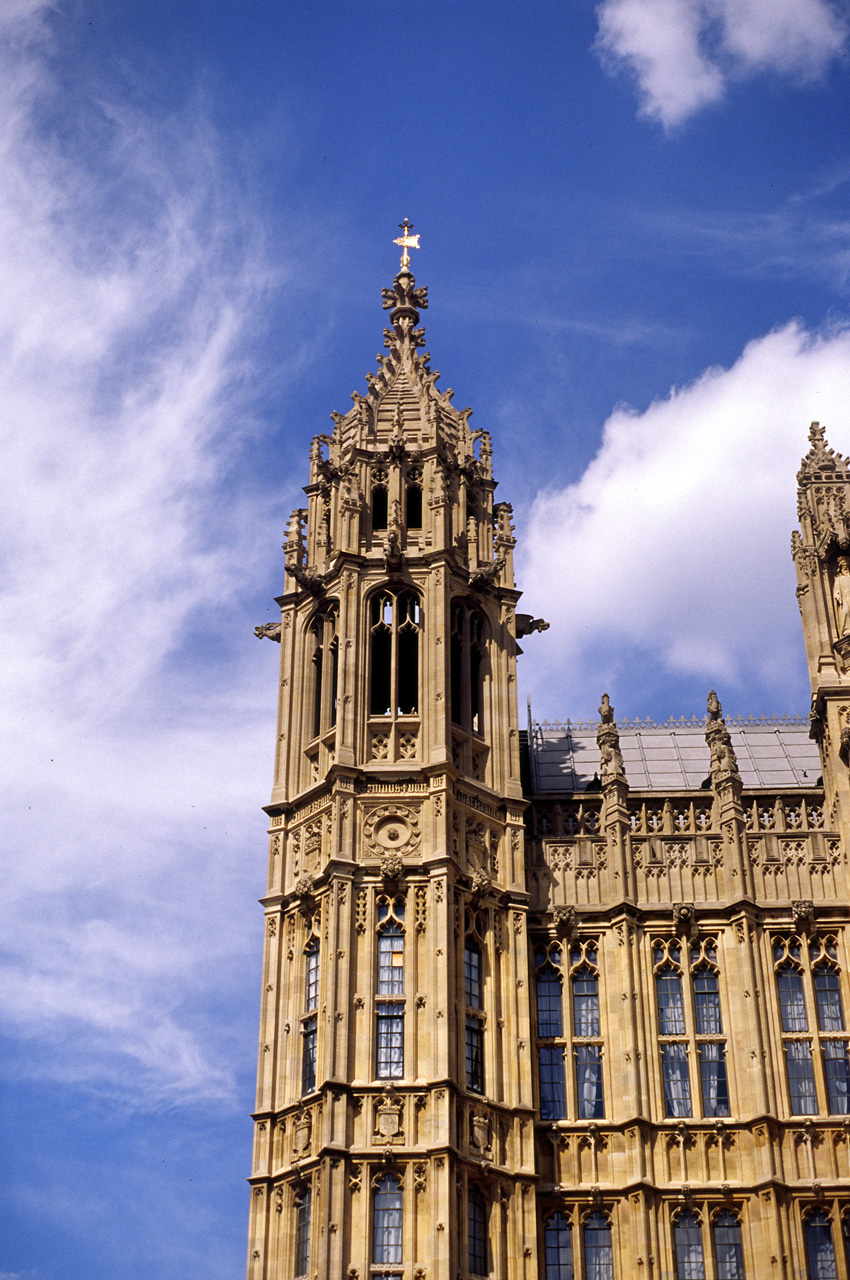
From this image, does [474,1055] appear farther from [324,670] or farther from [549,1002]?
[324,670]

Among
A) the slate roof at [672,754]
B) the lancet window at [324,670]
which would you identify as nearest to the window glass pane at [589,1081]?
the slate roof at [672,754]

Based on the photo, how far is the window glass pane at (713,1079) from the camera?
42.5 m

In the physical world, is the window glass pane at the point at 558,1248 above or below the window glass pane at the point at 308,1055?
below

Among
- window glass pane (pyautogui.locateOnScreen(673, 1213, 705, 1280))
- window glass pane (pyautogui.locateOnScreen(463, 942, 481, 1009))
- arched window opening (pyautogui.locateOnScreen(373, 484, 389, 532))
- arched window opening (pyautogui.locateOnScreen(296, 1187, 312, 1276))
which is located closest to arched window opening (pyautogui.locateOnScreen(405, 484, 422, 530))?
→ arched window opening (pyautogui.locateOnScreen(373, 484, 389, 532))

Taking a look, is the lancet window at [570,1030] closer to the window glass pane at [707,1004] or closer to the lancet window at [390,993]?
the window glass pane at [707,1004]

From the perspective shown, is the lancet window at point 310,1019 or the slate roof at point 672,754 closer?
the lancet window at point 310,1019

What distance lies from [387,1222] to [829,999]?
39.4ft

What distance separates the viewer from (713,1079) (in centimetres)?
4278

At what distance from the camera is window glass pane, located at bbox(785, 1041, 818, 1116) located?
4234 centimetres

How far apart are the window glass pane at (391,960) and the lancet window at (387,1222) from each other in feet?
13.6

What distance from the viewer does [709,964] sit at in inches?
1743

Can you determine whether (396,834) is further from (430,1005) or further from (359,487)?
(359,487)

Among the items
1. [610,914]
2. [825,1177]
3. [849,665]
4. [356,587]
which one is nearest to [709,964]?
[610,914]

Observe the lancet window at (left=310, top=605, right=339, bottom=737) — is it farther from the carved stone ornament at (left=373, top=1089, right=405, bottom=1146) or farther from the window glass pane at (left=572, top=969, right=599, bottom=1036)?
the carved stone ornament at (left=373, top=1089, right=405, bottom=1146)
